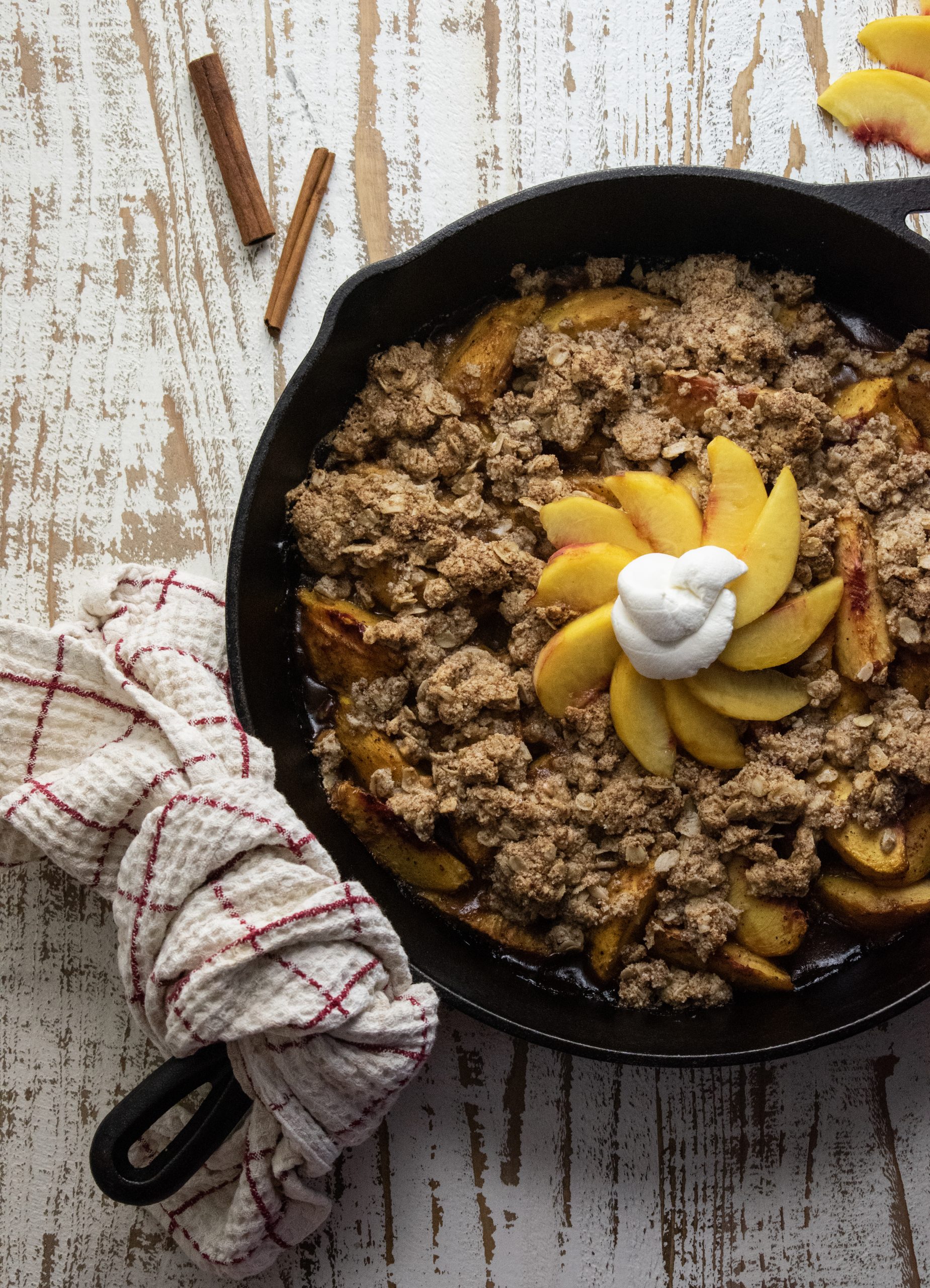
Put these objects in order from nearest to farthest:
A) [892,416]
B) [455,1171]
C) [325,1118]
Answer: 1. [325,1118]
2. [892,416]
3. [455,1171]

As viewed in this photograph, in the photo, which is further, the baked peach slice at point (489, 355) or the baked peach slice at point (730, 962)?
the baked peach slice at point (489, 355)

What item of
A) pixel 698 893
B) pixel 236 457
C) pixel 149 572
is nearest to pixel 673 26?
pixel 236 457

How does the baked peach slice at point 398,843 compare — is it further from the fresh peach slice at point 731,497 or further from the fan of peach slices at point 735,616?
the fresh peach slice at point 731,497

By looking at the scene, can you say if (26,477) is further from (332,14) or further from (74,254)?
(332,14)

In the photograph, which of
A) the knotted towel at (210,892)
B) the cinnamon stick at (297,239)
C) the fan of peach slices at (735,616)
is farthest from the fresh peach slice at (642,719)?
the cinnamon stick at (297,239)

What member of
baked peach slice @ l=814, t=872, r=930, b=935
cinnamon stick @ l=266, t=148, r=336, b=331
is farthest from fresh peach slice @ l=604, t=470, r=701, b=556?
cinnamon stick @ l=266, t=148, r=336, b=331

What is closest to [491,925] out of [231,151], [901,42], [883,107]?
[231,151]
